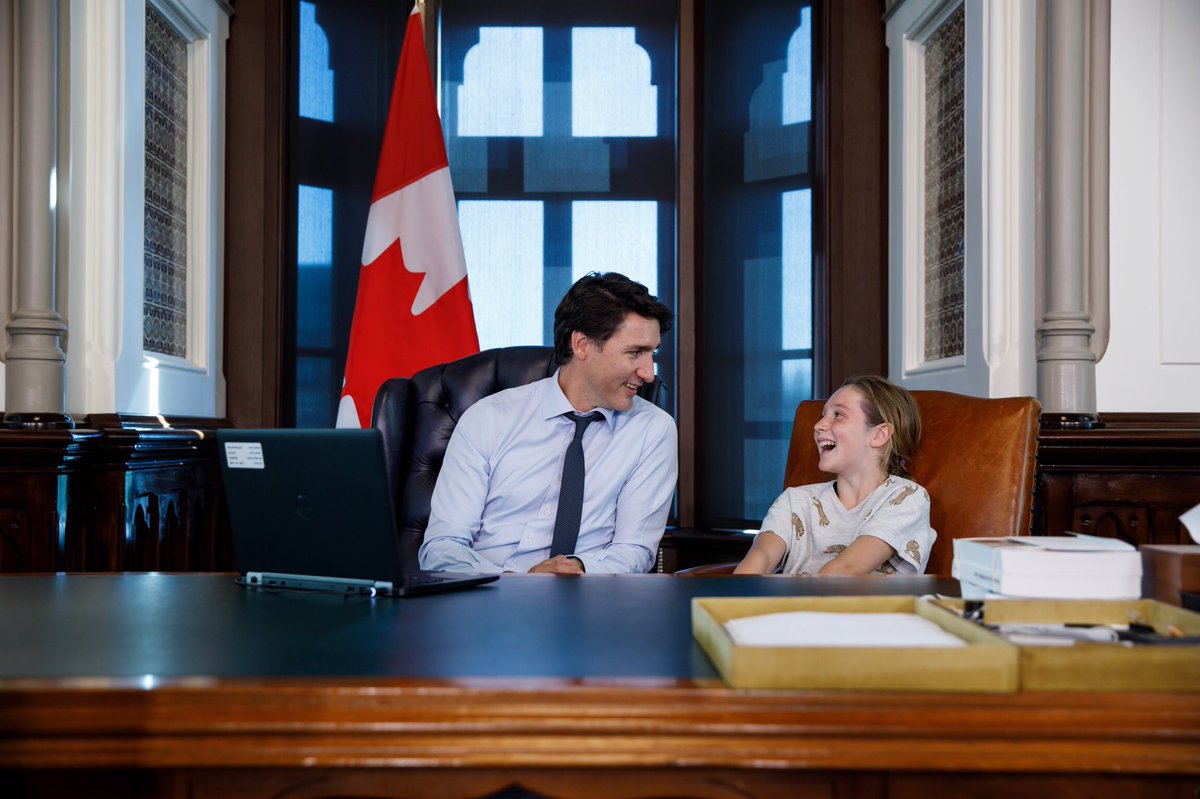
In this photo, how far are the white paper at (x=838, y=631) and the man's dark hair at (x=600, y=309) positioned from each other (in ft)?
4.49

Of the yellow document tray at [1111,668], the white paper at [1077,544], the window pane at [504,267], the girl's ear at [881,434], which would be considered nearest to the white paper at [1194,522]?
the white paper at [1077,544]

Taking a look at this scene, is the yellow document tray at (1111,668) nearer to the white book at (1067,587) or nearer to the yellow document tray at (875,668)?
the yellow document tray at (875,668)

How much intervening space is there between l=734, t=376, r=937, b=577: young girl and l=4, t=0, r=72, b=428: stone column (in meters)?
1.78

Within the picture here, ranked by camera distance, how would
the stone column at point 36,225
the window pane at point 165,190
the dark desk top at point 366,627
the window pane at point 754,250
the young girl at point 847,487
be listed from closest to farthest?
the dark desk top at point 366,627 → the young girl at point 847,487 → the stone column at point 36,225 → the window pane at point 165,190 → the window pane at point 754,250

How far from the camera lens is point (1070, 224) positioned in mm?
2639

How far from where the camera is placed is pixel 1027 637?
96 cm

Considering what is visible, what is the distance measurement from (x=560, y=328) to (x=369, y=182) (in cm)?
189

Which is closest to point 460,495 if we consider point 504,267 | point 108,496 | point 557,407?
point 557,407

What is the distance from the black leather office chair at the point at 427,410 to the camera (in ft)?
8.04

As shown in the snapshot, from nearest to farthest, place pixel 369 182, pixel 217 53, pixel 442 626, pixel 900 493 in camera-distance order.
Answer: pixel 442 626 → pixel 900 493 → pixel 217 53 → pixel 369 182

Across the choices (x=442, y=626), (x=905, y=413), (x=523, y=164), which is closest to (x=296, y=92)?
(x=523, y=164)

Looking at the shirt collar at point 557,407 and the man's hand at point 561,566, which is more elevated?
the shirt collar at point 557,407

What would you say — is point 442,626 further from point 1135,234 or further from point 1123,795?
point 1135,234

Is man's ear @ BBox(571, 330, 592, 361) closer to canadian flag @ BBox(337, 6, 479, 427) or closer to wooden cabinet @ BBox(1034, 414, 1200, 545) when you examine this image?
wooden cabinet @ BBox(1034, 414, 1200, 545)
